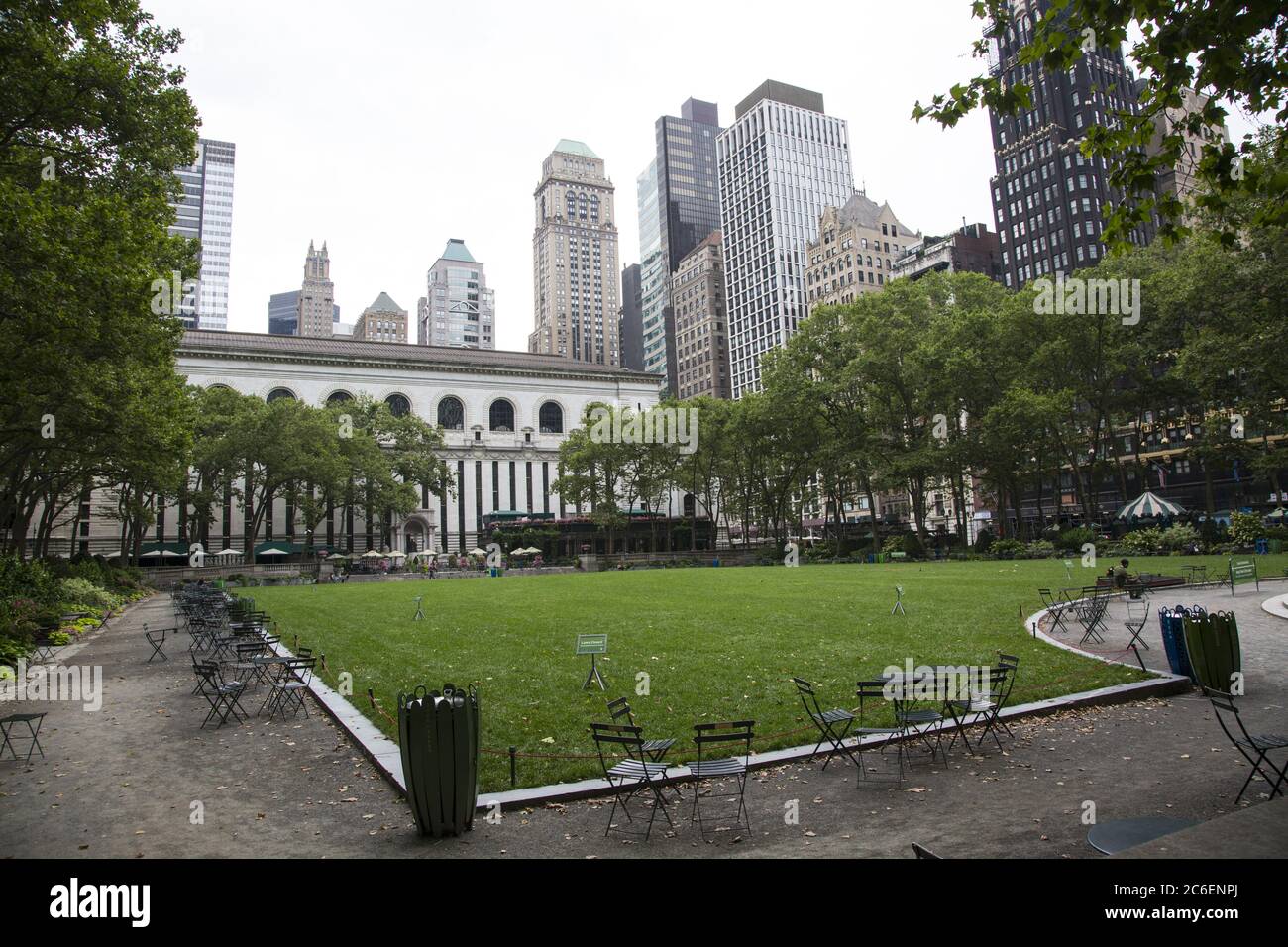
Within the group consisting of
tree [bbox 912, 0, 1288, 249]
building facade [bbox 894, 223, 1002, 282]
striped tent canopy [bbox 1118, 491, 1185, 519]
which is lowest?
striped tent canopy [bbox 1118, 491, 1185, 519]

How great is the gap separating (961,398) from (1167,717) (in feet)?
150

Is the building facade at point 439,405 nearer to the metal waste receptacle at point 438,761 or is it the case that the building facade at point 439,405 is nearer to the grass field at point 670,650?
the grass field at point 670,650

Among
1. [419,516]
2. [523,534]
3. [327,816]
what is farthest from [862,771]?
[419,516]

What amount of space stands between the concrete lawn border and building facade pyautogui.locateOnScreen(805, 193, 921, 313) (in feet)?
389

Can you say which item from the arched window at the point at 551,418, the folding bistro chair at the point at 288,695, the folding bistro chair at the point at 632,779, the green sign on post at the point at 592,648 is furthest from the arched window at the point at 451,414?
the folding bistro chair at the point at 632,779

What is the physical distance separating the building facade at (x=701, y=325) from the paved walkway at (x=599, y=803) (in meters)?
149

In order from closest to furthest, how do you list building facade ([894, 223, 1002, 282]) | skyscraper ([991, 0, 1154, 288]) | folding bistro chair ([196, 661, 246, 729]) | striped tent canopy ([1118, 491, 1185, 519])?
folding bistro chair ([196, 661, 246, 729]) → striped tent canopy ([1118, 491, 1185, 519]) → skyscraper ([991, 0, 1154, 288]) → building facade ([894, 223, 1002, 282])

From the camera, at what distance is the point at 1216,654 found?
422 inches

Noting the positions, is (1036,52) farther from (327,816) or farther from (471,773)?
(327,816)

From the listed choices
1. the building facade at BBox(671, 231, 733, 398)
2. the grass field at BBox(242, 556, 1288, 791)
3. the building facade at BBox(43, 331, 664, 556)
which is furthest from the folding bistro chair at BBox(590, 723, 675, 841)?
the building facade at BBox(671, 231, 733, 398)

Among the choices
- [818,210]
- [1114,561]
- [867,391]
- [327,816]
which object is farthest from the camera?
[818,210]

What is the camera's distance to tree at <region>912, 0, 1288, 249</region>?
737 cm

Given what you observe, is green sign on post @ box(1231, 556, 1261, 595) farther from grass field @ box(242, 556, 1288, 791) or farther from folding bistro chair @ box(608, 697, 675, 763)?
folding bistro chair @ box(608, 697, 675, 763)

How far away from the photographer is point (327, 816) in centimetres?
725
